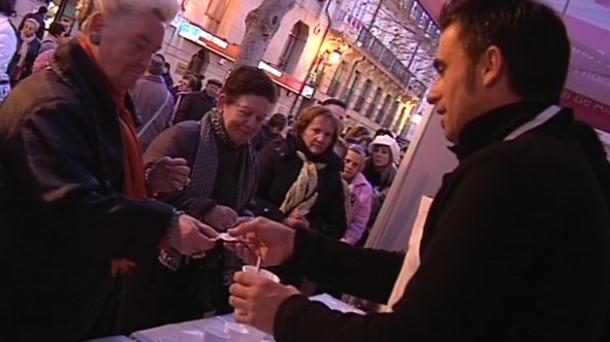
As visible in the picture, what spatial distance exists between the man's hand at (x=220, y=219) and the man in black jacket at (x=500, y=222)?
1209mm

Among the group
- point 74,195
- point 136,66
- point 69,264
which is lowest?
point 69,264

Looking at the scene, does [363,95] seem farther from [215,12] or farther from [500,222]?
[500,222]

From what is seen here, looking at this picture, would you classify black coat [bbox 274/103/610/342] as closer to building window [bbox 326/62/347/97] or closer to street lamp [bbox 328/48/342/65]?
street lamp [bbox 328/48/342/65]

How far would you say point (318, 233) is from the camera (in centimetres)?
202

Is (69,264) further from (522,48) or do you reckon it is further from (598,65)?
(598,65)

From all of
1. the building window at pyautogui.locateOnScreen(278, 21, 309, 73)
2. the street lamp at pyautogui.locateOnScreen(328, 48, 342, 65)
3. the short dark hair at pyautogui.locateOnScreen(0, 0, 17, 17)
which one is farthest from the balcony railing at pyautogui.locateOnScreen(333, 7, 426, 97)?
the short dark hair at pyautogui.locateOnScreen(0, 0, 17, 17)

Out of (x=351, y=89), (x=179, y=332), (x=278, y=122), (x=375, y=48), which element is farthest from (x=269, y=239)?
(x=375, y=48)

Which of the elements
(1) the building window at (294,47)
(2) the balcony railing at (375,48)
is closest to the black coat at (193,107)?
(1) the building window at (294,47)

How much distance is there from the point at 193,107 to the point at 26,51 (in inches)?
99.8

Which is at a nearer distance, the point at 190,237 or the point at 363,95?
the point at 190,237

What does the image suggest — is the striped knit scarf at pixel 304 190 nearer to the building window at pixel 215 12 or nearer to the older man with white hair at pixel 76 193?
the older man with white hair at pixel 76 193

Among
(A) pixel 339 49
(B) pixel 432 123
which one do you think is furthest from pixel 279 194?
(A) pixel 339 49

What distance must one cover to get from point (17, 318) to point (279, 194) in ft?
8.76

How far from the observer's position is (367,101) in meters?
39.8
